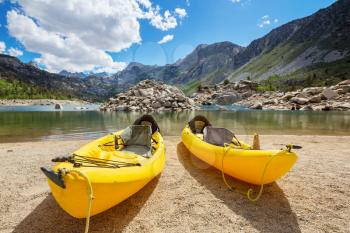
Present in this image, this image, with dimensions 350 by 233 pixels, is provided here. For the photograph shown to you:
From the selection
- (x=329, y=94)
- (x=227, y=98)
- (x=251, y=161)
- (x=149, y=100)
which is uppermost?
(x=227, y=98)

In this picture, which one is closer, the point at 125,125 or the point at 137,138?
the point at 137,138

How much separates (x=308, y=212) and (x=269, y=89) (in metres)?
151

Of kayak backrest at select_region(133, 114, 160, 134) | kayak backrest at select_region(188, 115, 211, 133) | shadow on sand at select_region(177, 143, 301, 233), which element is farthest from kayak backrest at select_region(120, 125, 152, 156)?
kayak backrest at select_region(188, 115, 211, 133)

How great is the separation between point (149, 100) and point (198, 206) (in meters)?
73.4

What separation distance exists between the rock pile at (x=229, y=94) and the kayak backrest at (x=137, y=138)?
12398cm

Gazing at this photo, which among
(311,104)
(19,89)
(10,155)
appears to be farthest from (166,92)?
(19,89)

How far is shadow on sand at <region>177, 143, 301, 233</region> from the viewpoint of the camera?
17.4ft

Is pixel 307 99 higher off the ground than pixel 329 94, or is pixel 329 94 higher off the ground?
pixel 329 94

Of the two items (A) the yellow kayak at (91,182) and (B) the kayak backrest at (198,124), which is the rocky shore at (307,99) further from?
(A) the yellow kayak at (91,182)

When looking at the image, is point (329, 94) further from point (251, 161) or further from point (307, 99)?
point (251, 161)

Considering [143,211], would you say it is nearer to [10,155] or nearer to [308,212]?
[308,212]

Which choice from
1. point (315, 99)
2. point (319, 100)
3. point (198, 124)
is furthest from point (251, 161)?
point (319, 100)

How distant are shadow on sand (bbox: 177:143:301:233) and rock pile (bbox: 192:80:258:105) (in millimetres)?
126422

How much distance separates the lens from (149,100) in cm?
7850
